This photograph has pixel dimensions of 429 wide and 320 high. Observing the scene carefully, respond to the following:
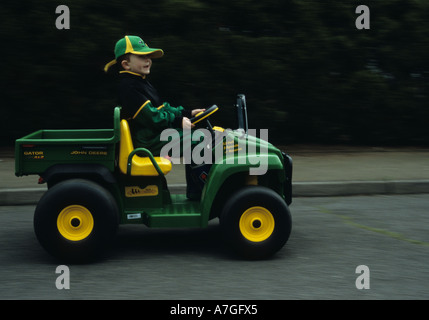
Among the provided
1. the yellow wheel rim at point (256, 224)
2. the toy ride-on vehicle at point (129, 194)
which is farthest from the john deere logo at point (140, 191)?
the yellow wheel rim at point (256, 224)

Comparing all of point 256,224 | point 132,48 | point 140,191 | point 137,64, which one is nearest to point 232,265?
point 256,224

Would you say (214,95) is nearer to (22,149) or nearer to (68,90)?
(68,90)

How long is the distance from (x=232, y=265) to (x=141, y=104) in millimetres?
1519

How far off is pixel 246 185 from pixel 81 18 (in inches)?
212

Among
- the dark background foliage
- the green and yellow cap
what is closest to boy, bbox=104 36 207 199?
the green and yellow cap

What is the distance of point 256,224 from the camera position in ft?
17.2

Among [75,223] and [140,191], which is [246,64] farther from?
[75,223]

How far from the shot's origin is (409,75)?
→ 36.4 ft

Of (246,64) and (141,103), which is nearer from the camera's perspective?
(141,103)

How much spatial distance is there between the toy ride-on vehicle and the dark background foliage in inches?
187

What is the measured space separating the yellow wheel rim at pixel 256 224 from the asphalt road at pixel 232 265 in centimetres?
21

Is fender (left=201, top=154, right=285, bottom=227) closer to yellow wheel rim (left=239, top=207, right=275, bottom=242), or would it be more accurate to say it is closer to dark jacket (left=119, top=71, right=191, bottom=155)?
yellow wheel rim (left=239, top=207, right=275, bottom=242)

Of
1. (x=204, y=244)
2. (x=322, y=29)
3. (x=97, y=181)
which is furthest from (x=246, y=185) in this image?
(x=322, y=29)

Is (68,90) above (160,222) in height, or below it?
above
